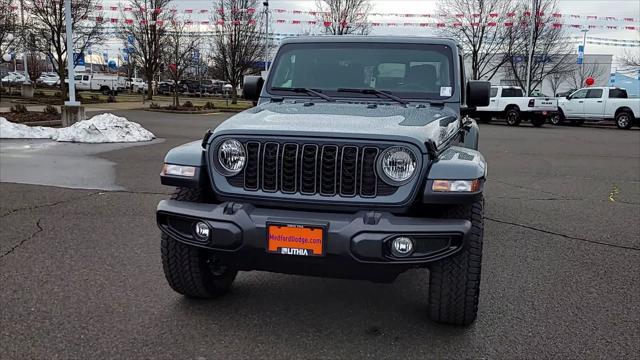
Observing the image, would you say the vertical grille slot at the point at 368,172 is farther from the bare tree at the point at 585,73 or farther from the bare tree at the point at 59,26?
the bare tree at the point at 585,73

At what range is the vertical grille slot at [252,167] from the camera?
328cm

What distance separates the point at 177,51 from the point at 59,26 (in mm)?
6865

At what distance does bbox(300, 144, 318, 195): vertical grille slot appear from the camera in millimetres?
3199

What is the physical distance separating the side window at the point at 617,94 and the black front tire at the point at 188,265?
2452cm

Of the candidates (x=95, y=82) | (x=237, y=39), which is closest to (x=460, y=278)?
(x=237, y=39)

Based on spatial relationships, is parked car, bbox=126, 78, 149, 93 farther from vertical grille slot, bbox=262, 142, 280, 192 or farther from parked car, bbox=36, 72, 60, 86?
vertical grille slot, bbox=262, 142, 280, 192

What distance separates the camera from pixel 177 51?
29984 mm

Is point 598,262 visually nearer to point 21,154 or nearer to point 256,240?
point 256,240

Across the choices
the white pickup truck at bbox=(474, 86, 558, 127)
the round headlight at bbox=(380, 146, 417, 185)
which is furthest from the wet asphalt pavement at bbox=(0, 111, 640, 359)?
the white pickup truck at bbox=(474, 86, 558, 127)

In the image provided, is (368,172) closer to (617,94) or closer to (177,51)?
(617,94)

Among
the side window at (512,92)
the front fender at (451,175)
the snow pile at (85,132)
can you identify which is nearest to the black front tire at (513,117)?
the side window at (512,92)

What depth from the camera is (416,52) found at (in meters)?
4.59

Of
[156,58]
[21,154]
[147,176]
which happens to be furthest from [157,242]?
[156,58]

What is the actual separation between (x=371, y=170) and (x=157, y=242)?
2908 mm
